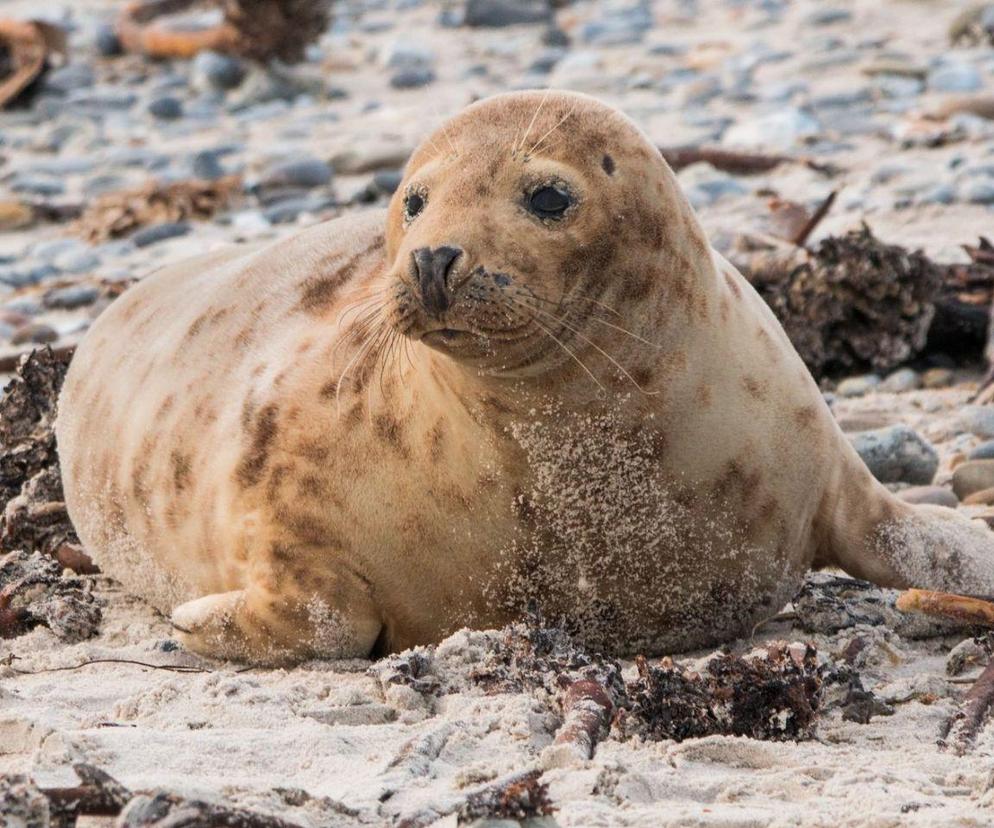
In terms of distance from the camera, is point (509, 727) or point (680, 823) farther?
point (509, 727)

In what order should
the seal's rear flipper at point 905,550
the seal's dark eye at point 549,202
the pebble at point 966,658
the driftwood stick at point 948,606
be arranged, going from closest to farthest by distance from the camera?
1. the seal's dark eye at point 549,202
2. the pebble at point 966,658
3. the driftwood stick at point 948,606
4. the seal's rear flipper at point 905,550

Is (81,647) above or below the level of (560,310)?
below

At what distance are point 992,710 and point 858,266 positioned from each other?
2.87 m

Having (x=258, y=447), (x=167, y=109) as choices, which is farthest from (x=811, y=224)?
(x=167, y=109)

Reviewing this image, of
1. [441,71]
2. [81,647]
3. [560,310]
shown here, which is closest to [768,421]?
[560,310]

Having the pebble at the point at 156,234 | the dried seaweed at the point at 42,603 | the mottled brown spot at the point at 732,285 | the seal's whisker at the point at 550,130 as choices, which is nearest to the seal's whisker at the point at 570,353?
the seal's whisker at the point at 550,130

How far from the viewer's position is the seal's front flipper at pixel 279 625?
150 inches

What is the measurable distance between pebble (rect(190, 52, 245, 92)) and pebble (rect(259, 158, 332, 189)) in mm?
3016

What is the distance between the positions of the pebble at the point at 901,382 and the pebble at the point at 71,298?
3361 millimetres

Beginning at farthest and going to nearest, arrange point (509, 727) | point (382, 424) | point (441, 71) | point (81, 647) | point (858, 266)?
1. point (441, 71)
2. point (858, 266)
3. point (81, 647)
4. point (382, 424)
5. point (509, 727)

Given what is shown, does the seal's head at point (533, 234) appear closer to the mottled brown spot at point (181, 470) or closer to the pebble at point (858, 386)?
the mottled brown spot at point (181, 470)

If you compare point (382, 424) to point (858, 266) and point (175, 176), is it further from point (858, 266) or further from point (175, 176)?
point (175, 176)

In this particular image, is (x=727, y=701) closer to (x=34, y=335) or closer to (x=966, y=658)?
(x=966, y=658)

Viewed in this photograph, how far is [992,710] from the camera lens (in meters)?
3.14
